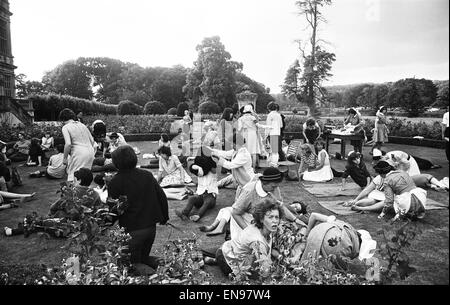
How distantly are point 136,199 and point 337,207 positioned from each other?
359 cm

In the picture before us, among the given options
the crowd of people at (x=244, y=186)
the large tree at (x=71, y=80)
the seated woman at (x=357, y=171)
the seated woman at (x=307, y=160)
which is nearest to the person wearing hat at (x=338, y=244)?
the crowd of people at (x=244, y=186)

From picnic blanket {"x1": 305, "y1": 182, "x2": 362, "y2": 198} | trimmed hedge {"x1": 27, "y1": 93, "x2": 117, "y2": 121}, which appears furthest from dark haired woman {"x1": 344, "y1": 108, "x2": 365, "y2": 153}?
trimmed hedge {"x1": 27, "y1": 93, "x2": 117, "y2": 121}

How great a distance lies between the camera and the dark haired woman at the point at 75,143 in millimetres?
5629

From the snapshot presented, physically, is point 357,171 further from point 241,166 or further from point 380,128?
point 380,128

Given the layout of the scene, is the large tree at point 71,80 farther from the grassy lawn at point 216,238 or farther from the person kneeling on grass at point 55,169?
the grassy lawn at point 216,238

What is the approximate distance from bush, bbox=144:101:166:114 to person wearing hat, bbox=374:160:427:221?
48.5 ft

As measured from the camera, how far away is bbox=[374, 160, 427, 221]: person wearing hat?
183 inches

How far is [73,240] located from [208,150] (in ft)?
13.7

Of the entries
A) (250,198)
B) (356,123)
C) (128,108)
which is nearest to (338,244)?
(250,198)

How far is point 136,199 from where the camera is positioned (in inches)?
128

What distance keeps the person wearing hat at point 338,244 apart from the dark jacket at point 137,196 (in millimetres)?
1433

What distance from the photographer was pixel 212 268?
367 cm
